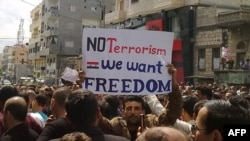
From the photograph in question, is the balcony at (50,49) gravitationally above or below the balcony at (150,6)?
below

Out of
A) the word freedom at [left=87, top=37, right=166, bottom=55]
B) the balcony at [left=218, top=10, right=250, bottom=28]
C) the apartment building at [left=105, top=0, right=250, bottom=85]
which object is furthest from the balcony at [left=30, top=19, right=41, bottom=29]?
the word freedom at [left=87, top=37, right=166, bottom=55]

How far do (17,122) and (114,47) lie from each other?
4.65ft

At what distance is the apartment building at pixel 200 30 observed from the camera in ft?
83.8

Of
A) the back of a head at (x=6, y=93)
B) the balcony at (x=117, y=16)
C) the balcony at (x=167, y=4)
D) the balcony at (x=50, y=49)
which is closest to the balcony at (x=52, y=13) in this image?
the balcony at (x=50, y=49)

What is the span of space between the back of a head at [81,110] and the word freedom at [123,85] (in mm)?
1206

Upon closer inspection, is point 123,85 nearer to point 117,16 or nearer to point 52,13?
point 117,16

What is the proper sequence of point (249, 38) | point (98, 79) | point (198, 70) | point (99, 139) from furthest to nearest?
point (198, 70)
point (249, 38)
point (98, 79)
point (99, 139)

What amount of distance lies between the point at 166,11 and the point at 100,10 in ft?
95.8

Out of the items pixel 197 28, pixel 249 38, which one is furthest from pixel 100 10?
pixel 249 38

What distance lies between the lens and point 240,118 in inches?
107

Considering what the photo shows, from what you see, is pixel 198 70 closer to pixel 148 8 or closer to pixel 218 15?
pixel 218 15

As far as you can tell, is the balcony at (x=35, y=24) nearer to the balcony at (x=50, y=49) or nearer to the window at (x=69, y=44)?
the balcony at (x=50, y=49)

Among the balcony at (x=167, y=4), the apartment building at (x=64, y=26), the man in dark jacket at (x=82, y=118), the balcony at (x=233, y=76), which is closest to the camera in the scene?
the man in dark jacket at (x=82, y=118)

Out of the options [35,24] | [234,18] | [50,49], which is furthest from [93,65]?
[35,24]
